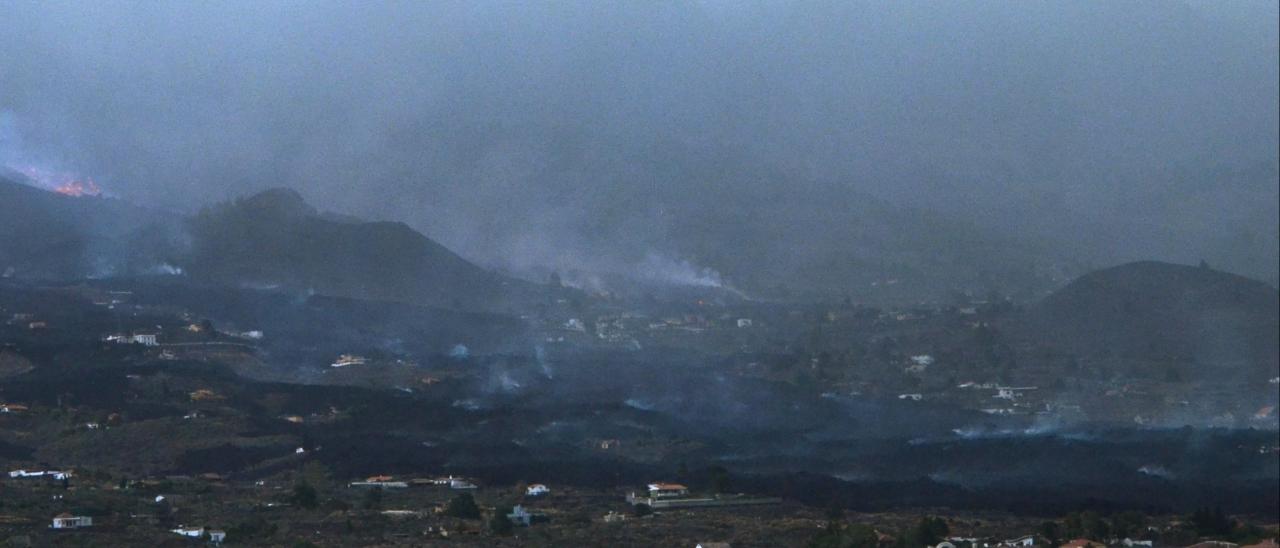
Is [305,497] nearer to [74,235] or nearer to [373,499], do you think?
[373,499]

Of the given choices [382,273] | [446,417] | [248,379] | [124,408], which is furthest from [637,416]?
[382,273]

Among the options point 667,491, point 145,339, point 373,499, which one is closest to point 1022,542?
point 667,491

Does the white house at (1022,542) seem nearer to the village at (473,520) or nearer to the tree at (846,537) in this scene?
the village at (473,520)

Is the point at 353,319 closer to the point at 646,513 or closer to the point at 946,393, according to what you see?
the point at 946,393

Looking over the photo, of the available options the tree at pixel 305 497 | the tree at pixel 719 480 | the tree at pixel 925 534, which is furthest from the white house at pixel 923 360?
the tree at pixel 305 497

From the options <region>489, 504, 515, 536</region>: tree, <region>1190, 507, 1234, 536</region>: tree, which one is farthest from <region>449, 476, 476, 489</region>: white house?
<region>1190, 507, 1234, 536</region>: tree

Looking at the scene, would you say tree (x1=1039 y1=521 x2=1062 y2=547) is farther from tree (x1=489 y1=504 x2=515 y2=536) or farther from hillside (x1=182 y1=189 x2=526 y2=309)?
hillside (x1=182 y1=189 x2=526 y2=309)
